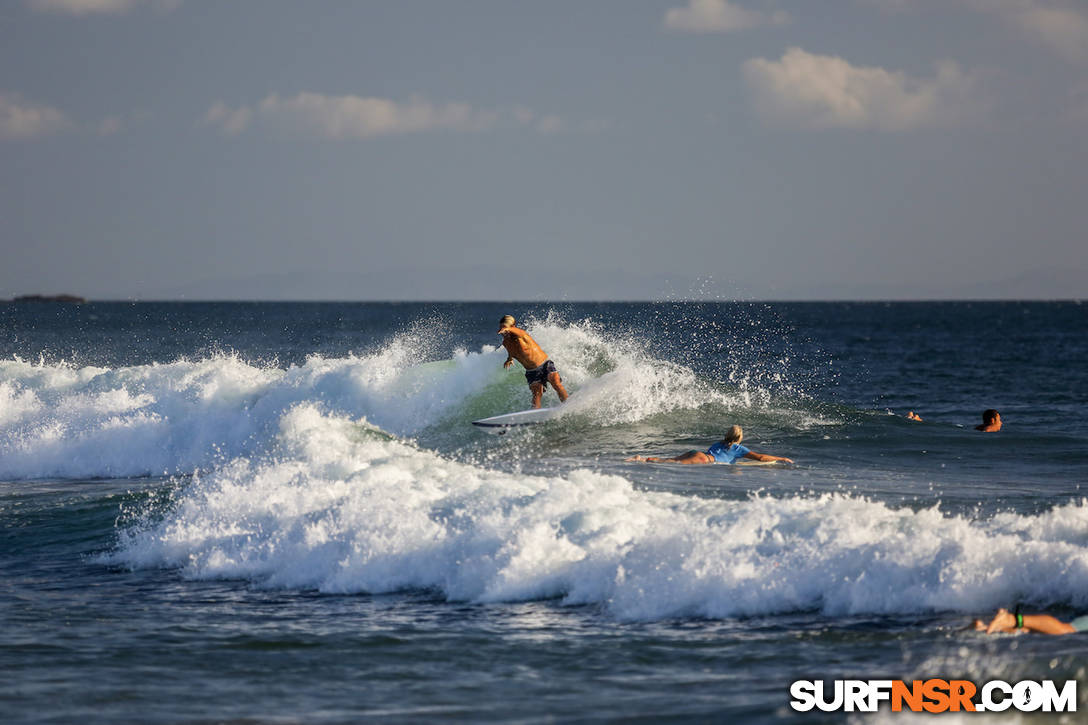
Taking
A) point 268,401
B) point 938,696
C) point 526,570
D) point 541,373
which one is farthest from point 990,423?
point 938,696

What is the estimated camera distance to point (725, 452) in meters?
14.7

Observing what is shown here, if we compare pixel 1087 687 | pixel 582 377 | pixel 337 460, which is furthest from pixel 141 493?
pixel 1087 687

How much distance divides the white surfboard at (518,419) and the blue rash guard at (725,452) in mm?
4038

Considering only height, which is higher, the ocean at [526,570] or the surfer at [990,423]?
the surfer at [990,423]

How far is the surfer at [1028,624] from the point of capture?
24.8 feet

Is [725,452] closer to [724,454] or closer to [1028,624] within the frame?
[724,454]

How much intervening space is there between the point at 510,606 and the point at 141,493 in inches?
276

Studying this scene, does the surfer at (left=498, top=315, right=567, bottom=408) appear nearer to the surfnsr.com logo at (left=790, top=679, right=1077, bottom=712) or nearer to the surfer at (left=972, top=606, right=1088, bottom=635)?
the surfer at (left=972, top=606, right=1088, bottom=635)

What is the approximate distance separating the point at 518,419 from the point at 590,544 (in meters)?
8.42

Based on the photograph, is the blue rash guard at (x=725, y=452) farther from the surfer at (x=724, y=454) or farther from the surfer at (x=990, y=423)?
the surfer at (x=990, y=423)

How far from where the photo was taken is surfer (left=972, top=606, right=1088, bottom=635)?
7.56m

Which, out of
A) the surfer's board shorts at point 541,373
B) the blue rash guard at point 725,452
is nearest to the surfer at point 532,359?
the surfer's board shorts at point 541,373

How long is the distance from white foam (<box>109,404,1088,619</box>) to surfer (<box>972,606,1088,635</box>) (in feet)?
2.35

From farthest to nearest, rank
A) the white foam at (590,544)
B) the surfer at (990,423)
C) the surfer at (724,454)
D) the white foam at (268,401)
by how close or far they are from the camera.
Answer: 1. the surfer at (990,423)
2. the white foam at (268,401)
3. the surfer at (724,454)
4. the white foam at (590,544)
